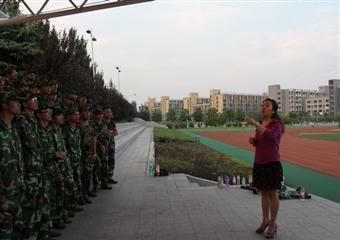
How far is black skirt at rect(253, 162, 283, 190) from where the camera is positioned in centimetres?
436

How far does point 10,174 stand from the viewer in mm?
3285

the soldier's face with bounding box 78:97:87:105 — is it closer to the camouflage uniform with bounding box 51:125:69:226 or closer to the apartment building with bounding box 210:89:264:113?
the camouflage uniform with bounding box 51:125:69:226

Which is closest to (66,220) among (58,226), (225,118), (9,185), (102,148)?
(58,226)

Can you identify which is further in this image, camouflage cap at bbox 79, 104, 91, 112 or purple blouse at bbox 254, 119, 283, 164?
camouflage cap at bbox 79, 104, 91, 112

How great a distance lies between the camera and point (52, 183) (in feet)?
14.8

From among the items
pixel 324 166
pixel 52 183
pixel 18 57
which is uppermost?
pixel 18 57

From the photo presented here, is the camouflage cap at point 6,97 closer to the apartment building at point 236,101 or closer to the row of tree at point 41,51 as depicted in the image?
the row of tree at point 41,51

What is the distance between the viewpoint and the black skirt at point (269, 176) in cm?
436

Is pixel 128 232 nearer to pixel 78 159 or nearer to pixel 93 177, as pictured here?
pixel 78 159

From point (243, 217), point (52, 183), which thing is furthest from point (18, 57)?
point (243, 217)

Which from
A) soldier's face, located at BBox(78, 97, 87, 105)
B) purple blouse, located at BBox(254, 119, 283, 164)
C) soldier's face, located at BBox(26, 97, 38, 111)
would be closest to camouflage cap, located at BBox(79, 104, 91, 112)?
soldier's face, located at BBox(78, 97, 87, 105)

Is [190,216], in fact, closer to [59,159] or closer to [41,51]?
[59,159]

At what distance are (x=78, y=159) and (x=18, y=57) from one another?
28.0 ft

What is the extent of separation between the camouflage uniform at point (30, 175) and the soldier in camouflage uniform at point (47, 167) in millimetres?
238
